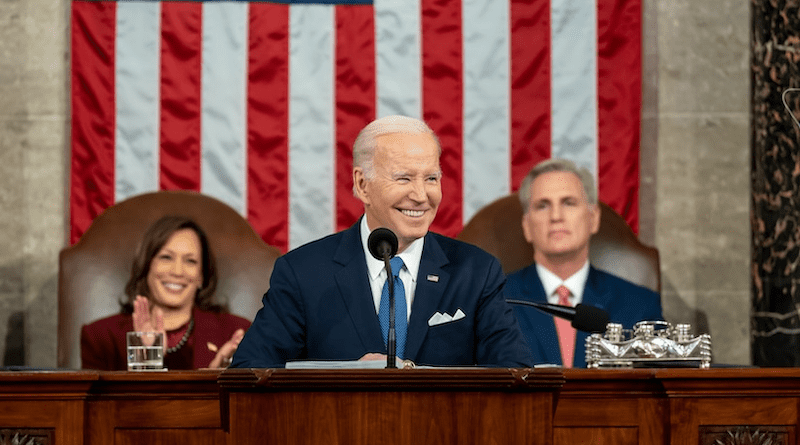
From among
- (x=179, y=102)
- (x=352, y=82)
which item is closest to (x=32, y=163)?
(x=179, y=102)

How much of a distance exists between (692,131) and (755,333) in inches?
41.4

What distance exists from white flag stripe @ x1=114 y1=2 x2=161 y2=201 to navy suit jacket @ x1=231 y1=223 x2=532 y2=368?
266cm

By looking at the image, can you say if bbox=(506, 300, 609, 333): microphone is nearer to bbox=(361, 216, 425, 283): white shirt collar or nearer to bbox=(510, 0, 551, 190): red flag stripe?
bbox=(361, 216, 425, 283): white shirt collar

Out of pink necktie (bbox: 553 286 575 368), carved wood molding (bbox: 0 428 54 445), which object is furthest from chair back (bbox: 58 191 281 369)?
carved wood molding (bbox: 0 428 54 445)

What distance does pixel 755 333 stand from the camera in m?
5.62

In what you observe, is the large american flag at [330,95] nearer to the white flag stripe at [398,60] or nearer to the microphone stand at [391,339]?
the white flag stripe at [398,60]

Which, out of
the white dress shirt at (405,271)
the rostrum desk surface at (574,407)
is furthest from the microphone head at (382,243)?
the rostrum desk surface at (574,407)

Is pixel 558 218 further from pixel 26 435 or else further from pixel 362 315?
pixel 26 435

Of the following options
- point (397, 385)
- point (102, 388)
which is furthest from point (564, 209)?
point (397, 385)

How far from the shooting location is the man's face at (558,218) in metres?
4.79

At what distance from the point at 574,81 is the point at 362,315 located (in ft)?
9.77

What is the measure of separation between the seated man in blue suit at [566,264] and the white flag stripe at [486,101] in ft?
2.51

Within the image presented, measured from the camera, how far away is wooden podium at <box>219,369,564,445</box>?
2396mm

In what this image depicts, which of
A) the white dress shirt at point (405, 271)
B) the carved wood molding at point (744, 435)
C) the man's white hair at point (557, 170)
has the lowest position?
the carved wood molding at point (744, 435)
